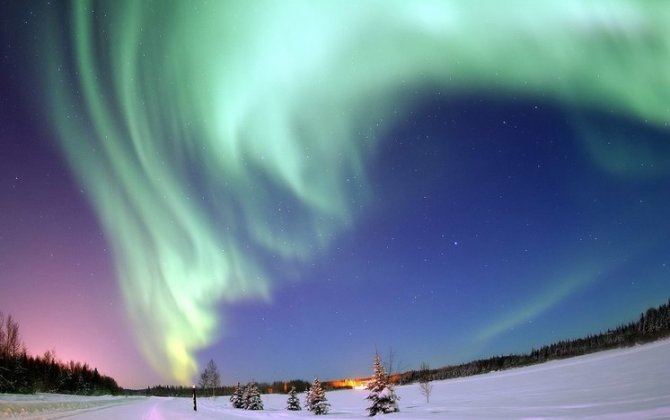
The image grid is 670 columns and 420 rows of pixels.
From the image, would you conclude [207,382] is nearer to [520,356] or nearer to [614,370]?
[614,370]

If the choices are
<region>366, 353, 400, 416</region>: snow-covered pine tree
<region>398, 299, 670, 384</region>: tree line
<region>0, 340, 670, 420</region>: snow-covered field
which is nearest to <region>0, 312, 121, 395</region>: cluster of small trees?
<region>0, 340, 670, 420</region>: snow-covered field

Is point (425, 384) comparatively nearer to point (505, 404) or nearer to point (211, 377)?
point (505, 404)

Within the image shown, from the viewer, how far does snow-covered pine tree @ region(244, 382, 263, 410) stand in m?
52.7

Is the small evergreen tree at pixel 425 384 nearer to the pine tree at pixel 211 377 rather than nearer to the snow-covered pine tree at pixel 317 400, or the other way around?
the snow-covered pine tree at pixel 317 400

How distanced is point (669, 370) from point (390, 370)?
2630 centimetres

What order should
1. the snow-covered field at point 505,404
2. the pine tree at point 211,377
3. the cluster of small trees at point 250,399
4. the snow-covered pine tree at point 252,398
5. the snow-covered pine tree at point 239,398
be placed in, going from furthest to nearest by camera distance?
the pine tree at point 211,377
the snow-covered pine tree at point 239,398
the cluster of small trees at point 250,399
the snow-covered pine tree at point 252,398
the snow-covered field at point 505,404

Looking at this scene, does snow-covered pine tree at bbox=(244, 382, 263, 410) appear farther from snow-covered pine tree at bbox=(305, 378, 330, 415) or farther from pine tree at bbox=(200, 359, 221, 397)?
pine tree at bbox=(200, 359, 221, 397)

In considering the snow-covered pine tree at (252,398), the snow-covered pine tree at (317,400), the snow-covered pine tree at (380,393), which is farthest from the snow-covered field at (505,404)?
the snow-covered pine tree at (252,398)

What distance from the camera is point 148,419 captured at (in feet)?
72.6

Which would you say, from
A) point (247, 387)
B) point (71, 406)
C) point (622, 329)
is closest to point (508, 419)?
point (71, 406)

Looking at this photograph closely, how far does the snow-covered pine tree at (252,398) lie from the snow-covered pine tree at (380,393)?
25.3 m

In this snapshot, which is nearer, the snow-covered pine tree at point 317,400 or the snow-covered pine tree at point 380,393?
the snow-covered pine tree at point 380,393

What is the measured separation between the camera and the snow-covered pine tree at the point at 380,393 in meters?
32.0

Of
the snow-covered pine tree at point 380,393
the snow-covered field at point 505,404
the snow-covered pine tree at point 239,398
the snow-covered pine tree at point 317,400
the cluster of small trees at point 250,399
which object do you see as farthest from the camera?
the snow-covered pine tree at point 239,398
